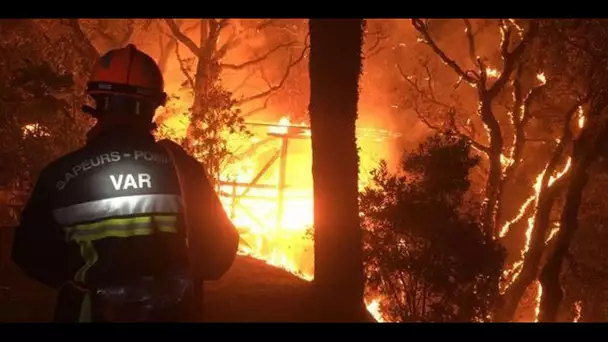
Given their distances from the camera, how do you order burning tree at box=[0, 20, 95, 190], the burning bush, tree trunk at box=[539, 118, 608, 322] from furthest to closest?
1. tree trunk at box=[539, 118, 608, 322]
2. the burning bush
3. burning tree at box=[0, 20, 95, 190]

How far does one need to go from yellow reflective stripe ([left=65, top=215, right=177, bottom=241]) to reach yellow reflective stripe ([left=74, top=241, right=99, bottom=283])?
38mm

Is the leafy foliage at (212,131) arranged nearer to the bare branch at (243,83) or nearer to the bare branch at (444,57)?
the bare branch at (444,57)

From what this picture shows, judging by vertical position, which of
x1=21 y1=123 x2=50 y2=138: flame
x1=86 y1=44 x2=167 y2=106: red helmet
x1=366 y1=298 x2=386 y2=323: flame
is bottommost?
x1=366 y1=298 x2=386 y2=323: flame

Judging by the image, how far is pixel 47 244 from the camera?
3.60m

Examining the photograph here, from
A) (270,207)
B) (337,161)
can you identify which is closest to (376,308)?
(337,161)

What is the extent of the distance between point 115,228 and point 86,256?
9.7 inches

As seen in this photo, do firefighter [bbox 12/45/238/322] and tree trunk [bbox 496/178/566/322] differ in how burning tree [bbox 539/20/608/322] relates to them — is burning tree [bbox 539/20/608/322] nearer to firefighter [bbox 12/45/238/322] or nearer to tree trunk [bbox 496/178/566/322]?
tree trunk [bbox 496/178/566/322]

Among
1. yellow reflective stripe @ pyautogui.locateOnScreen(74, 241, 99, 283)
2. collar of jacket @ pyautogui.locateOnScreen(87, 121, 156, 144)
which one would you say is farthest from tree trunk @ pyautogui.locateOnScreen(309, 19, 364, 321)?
yellow reflective stripe @ pyautogui.locateOnScreen(74, 241, 99, 283)

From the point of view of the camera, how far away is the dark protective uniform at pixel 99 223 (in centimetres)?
356

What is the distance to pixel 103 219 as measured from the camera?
3549mm

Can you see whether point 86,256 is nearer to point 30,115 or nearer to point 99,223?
point 99,223

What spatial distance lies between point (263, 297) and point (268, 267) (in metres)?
1.84

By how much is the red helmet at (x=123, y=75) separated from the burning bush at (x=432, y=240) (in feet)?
19.5

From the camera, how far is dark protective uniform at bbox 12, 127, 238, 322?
11.7 ft
